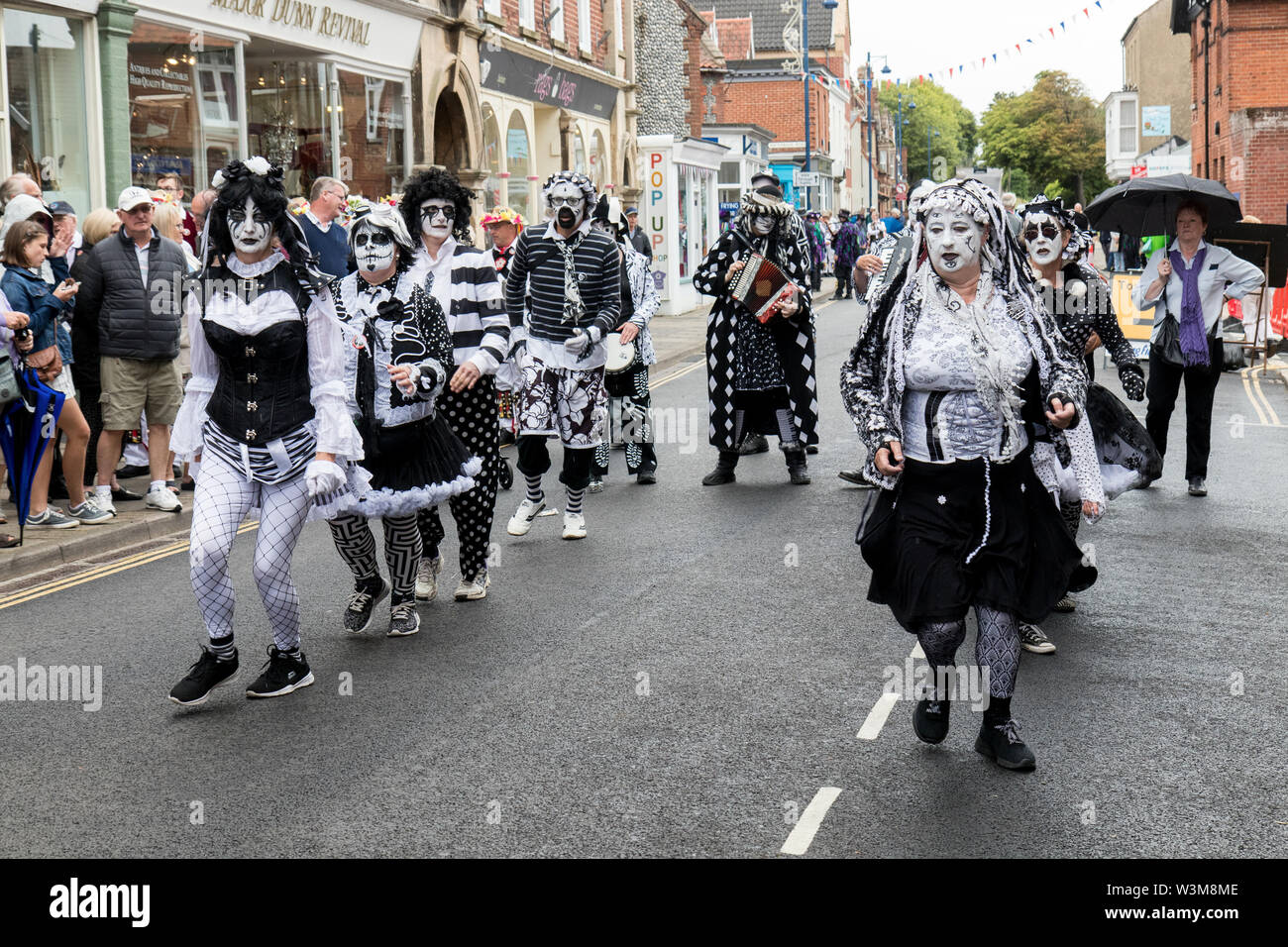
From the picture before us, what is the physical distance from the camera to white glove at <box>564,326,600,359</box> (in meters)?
8.73

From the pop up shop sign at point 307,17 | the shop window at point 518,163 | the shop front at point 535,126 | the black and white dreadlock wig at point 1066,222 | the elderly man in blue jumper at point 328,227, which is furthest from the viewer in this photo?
the shop window at point 518,163

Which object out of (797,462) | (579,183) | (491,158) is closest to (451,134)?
(491,158)

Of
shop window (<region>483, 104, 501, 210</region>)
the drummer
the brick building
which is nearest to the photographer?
the drummer

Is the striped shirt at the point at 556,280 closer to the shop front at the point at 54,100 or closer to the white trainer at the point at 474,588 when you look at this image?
the white trainer at the point at 474,588

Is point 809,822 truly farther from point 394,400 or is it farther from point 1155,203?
point 1155,203

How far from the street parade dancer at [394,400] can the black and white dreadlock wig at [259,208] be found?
98cm

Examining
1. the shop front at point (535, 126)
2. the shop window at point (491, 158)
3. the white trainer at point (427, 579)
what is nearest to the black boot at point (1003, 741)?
the white trainer at point (427, 579)

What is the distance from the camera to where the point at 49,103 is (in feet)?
47.4

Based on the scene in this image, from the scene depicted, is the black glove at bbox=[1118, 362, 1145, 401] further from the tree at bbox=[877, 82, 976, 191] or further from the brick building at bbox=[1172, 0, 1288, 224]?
the tree at bbox=[877, 82, 976, 191]

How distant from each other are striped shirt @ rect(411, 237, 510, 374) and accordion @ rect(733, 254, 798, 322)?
4.06 metres

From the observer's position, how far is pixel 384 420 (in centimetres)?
670

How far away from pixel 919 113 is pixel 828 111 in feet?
220

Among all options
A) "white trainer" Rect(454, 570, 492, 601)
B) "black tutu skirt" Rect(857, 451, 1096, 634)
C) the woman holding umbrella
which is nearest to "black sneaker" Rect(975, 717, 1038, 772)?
"black tutu skirt" Rect(857, 451, 1096, 634)

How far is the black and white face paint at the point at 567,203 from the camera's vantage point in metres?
8.86
